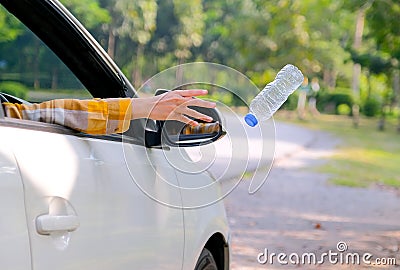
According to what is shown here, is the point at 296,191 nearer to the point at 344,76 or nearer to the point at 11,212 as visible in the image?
the point at 11,212

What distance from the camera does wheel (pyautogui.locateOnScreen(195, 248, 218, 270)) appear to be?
3080 mm

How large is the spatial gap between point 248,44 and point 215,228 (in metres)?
34.7

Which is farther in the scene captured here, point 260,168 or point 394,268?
point 394,268

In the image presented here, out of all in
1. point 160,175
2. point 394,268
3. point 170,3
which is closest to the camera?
point 160,175

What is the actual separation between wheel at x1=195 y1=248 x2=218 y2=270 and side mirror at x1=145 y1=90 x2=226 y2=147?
558 mm

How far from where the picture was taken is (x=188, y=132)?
2.77 m

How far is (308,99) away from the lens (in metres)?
42.4

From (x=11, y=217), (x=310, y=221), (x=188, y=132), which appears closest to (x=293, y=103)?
(x=310, y=221)

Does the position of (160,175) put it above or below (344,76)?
below

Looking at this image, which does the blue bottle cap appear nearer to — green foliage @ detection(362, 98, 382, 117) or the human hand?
the human hand

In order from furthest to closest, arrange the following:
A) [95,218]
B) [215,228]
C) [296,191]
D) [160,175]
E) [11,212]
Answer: [296,191] → [215,228] → [160,175] → [95,218] → [11,212]

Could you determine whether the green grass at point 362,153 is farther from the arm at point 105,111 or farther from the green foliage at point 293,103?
the arm at point 105,111

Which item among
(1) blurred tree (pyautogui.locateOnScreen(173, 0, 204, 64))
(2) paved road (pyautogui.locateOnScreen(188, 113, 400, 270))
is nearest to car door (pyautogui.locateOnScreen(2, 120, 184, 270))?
(2) paved road (pyautogui.locateOnScreen(188, 113, 400, 270))

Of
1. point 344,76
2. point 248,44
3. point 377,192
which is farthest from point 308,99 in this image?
point 377,192
